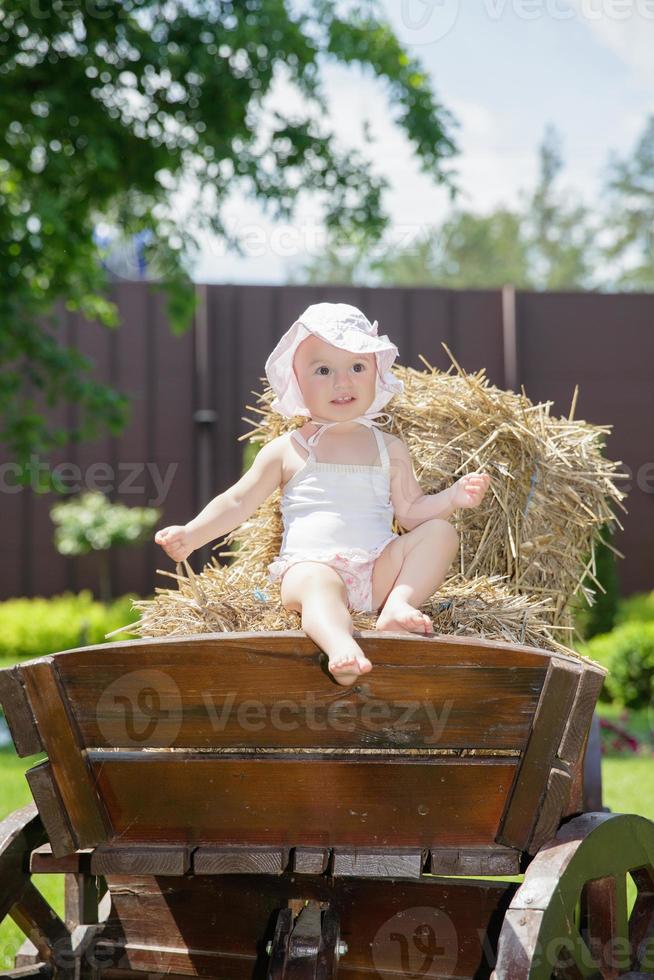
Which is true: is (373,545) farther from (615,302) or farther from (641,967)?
(615,302)

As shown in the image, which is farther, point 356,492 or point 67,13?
point 67,13

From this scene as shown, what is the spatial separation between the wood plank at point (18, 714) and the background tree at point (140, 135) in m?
4.72

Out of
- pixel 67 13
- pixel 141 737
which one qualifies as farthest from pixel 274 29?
pixel 141 737

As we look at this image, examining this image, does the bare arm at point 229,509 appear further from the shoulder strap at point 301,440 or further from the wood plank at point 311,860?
the wood plank at point 311,860

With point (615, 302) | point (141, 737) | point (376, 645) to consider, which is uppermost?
point (615, 302)

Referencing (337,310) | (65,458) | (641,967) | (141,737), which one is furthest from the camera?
(65,458)

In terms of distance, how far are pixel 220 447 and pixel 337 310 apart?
8491 mm

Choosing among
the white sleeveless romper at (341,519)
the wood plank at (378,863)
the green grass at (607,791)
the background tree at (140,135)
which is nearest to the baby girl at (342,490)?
the white sleeveless romper at (341,519)

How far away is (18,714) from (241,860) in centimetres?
47

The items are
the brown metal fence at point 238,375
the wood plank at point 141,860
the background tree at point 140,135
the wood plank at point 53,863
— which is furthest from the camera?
the brown metal fence at point 238,375

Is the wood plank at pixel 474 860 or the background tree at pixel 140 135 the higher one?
the background tree at pixel 140 135

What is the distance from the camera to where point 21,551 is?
35.8ft

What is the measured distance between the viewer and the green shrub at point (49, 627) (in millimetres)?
9703

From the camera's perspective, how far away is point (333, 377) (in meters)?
2.38
